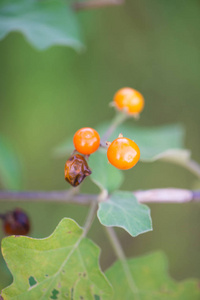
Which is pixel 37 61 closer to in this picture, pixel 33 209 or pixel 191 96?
pixel 33 209

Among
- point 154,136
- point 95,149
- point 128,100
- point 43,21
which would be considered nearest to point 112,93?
point 154,136

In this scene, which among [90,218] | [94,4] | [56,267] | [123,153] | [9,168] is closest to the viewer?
[123,153]

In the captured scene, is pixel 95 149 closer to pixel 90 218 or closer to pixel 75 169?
pixel 75 169

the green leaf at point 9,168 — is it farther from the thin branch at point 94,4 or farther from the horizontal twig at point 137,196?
the thin branch at point 94,4

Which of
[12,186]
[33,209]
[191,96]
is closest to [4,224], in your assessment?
[12,186]

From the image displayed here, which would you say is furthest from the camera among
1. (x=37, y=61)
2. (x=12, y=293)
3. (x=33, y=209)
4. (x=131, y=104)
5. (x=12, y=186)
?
(x=33, y=209)
